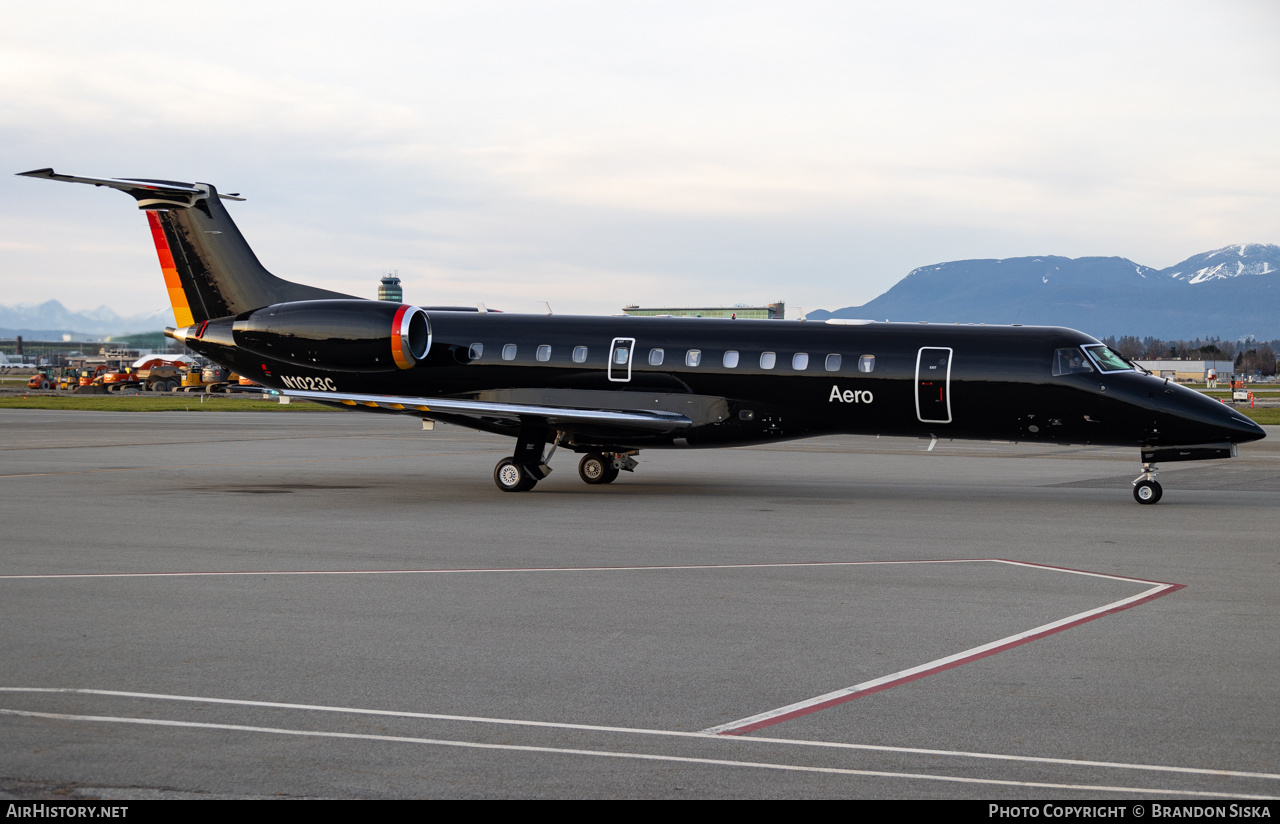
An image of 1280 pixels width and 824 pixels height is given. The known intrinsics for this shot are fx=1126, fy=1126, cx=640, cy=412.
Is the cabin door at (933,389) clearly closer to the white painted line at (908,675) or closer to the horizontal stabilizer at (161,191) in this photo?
the white painted line at (908,675)

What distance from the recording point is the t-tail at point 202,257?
24.0m

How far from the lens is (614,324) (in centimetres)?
2230

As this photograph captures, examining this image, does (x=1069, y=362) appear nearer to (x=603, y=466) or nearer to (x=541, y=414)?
(x=603, y=466)

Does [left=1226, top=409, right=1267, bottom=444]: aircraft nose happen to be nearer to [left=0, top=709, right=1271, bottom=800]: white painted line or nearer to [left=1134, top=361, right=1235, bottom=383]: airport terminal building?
[left=0, top=709, right=1271, bottom=800]: white painted line

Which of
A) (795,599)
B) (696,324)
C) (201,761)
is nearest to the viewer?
(201,761)

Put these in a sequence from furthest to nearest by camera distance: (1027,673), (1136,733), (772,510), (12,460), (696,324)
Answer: (12,460) → (696,324) → (772,510) → (1027,673) → (1136,733)

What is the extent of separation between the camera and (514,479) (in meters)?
21.1

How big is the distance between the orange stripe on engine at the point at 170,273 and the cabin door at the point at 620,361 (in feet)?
31.2

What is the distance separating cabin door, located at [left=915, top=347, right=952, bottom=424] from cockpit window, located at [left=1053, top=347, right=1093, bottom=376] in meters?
1.79

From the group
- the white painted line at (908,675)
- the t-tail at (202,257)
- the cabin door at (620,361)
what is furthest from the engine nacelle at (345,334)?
the white painted line at (908,675)

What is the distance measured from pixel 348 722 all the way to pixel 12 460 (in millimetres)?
24006

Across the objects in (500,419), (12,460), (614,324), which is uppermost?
(614,324)
